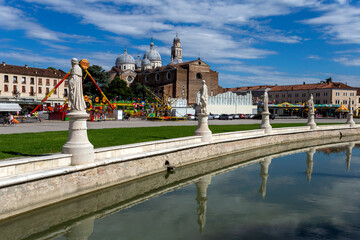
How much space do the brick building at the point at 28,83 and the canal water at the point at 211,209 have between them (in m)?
57.2

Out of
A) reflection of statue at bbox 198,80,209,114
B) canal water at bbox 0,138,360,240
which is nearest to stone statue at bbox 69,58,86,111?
canal water at bbox 0,138,360,240

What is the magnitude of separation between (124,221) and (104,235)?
39.5 inches

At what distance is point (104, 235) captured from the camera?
825 centimetres

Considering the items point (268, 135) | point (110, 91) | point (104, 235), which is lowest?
point (104, 235)

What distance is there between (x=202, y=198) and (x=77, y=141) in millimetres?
4774

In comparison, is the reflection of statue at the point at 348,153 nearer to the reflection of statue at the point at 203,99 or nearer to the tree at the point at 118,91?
the reflection of statue at the point at 203,99

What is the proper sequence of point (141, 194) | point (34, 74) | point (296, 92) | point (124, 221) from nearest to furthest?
point (124, 221)
point (141, 194)
point (34, 74)
point (296, 92)

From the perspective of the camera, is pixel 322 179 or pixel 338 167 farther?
pixel 338 167

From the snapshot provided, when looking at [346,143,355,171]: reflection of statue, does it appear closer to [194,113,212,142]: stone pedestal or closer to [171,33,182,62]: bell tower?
[194,113,212,142]: stone pedestal

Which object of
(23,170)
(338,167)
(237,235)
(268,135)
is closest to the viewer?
(237,235)

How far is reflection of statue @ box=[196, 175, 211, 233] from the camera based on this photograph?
925cm

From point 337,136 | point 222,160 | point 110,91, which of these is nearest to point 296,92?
point 110,91

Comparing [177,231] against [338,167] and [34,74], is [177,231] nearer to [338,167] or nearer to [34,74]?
[338,167]

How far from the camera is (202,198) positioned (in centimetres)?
1159
